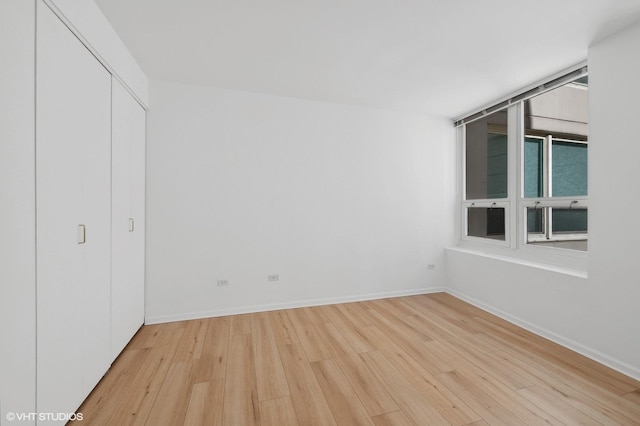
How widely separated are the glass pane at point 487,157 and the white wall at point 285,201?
10.6 inches

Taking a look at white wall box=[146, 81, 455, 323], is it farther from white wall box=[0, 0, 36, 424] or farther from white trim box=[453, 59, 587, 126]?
white wall box=[0, 0, 36, 424]

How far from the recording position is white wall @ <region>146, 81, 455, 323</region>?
2867mm

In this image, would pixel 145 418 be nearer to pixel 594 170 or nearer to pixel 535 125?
pixel 594 170

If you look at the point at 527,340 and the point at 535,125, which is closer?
the point at 527,340

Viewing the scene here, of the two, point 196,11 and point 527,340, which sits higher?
point 196,11

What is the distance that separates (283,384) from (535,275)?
269 cm

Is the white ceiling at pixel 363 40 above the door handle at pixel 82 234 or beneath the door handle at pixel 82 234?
above

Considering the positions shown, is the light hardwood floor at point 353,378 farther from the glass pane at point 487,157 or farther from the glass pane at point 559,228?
the glass pane at point 487,157

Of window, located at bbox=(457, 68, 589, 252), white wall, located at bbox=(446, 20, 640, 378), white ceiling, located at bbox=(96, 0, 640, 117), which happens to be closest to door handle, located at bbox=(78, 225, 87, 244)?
white ceiling, located at bbox=(96, 0, 640, 117)

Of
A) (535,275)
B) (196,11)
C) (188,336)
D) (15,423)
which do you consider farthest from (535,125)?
(15,423)

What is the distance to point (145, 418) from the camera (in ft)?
5.04

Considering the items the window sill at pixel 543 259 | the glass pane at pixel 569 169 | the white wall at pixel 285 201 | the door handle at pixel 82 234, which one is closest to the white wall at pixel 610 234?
the window sill at pixel 543 259

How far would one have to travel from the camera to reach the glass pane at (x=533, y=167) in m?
2.93

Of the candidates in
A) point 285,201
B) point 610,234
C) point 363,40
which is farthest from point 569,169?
point 285,201
